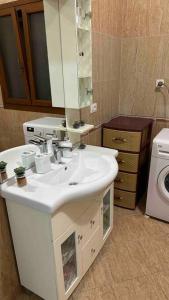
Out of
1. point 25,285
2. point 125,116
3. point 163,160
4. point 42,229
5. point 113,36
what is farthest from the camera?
point 125,116

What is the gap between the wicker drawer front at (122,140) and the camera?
2.04 meters

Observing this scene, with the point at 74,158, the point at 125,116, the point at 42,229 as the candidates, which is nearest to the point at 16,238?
the point at 42,229

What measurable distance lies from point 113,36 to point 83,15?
0.67 m

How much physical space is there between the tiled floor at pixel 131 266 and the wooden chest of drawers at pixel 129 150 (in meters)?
0.28

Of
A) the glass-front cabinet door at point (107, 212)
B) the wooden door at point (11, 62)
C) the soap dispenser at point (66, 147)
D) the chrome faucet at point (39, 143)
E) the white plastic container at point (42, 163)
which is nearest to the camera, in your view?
the wooden door at point (11, 62)

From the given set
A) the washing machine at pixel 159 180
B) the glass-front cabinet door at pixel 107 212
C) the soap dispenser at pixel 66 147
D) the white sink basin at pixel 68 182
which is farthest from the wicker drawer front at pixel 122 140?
the soap dispenser at pixel 66 147

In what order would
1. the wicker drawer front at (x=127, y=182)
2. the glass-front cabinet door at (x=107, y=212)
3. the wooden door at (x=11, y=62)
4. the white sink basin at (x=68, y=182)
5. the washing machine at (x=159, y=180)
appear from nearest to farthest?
the white sink basin at (x=68, y=182)
the wooden door at (x=11, y=62)
the glass-front cabinet door at (x=107, y=212)
the washing machine at (x=159, y=180)
the wicker drawer front at (x=127, y=182)

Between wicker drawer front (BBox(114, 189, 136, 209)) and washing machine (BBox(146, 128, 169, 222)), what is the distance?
0.57 ft

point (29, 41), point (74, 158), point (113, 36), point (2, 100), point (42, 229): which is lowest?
point (42, 229)

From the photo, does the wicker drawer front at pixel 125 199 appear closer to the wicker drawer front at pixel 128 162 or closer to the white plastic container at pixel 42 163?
the wicker drawer front at pixel 128 162

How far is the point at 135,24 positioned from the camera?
2.17 meters

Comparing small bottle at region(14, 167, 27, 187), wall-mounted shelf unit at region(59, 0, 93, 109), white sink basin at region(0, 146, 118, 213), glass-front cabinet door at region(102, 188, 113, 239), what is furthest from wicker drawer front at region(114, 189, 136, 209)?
small bottle at region(14, 167, 27, 187)

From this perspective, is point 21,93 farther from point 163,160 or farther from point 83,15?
point 163,160

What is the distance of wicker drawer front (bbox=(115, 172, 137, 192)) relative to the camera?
2186 millimetres
